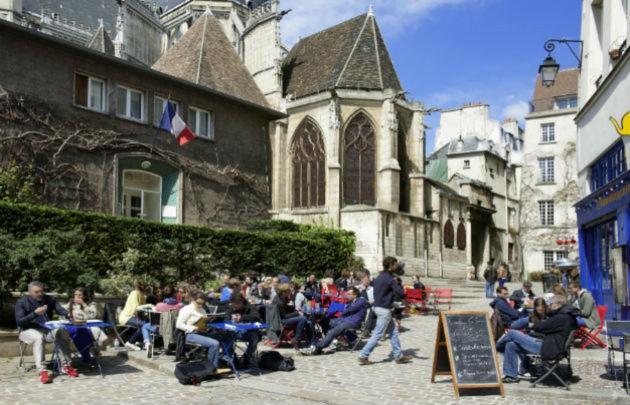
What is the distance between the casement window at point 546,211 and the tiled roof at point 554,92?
23.8ft

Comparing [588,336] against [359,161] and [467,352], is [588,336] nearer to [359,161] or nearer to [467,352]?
[467,352]

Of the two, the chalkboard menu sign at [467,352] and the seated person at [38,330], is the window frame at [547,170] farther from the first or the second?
the seated person at [38,330]

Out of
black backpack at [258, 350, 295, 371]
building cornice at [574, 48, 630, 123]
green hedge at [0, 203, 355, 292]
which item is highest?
building cornice at [574, 48, 630, 123]

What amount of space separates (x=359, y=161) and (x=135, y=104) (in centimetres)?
1570

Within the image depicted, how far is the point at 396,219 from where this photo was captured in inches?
1221

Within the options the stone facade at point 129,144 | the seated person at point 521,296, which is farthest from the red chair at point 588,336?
the stone facade at point 129,144

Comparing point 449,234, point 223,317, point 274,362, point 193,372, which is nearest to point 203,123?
point 223,317

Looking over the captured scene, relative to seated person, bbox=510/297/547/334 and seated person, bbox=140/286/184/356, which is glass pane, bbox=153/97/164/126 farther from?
seated person, bbox=510/297/547/334

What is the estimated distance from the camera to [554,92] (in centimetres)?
4725

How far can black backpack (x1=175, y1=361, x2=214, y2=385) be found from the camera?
8484mm

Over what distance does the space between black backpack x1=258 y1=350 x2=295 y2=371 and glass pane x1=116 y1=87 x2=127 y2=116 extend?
1191 cm

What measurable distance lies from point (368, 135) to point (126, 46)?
64.2 feet

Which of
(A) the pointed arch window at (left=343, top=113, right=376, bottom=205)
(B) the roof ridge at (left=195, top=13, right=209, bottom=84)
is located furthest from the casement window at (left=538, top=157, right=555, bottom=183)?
(B) the roof ridge at (left=195, top=13, right=209, bottom=84)

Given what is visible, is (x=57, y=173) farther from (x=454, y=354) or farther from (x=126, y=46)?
(x=126, y=46)
